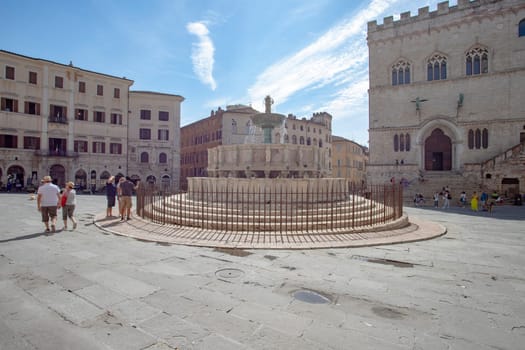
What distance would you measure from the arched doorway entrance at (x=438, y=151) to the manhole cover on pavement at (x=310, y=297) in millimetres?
32744

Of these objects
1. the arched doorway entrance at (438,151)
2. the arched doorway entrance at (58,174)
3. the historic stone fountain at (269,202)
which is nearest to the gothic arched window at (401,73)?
the arched doorway entrance at (438,151)

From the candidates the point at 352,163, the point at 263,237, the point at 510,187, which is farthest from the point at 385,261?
the point at 352,163

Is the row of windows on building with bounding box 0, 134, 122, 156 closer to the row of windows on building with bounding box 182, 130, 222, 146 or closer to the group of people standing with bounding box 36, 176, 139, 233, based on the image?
the row of windows on building with bounding box 182, 130, 222, 146

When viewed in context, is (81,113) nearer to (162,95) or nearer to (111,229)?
(162,95)

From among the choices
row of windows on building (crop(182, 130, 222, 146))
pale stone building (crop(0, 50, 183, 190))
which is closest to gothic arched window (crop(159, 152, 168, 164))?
pale stone building (crop(0, 50, 183, 190))

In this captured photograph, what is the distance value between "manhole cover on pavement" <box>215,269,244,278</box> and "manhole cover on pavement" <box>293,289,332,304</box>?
4.07ft

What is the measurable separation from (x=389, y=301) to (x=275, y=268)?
2.19 meters

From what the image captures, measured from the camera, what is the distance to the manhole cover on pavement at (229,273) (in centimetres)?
530

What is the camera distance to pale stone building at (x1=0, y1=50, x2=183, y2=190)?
3086 cm

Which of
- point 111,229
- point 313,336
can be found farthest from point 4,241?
point 313,336

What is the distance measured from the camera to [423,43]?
105ft

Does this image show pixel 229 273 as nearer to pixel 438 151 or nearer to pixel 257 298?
pixel 257 298

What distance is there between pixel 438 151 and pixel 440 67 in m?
9.05

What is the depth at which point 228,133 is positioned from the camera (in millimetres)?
45969
